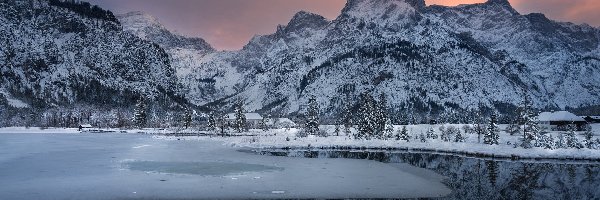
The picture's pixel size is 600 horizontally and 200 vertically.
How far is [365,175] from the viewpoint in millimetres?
39688

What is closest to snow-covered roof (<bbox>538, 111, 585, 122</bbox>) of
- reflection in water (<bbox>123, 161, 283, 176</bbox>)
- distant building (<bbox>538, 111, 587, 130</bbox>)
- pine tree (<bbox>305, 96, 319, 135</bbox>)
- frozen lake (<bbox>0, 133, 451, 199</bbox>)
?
distant building (<bbox>538, 111, 587, 130</bbox>)

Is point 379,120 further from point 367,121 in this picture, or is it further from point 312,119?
point 312,119

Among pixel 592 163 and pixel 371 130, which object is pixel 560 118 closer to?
pixel 371 130

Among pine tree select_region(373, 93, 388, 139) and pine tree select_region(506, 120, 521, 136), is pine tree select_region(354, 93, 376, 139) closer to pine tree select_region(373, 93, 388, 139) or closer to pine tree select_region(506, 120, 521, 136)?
pine tree select_region(373, 93, 388, 139)

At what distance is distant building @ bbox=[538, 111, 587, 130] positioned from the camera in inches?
4685

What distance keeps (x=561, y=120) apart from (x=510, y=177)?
93.9 m

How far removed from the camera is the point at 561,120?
12031 centimetres

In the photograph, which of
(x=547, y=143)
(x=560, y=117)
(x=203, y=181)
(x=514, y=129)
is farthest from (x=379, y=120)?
(x=203, y=181)

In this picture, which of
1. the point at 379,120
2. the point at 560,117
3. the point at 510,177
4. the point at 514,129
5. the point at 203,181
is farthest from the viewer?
the point at 560,117

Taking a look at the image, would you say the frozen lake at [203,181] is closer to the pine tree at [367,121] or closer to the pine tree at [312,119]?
the pine tree at [367,121]

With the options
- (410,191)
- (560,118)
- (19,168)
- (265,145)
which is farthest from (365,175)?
(560,118)

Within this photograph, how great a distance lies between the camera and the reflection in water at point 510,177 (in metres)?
30.7

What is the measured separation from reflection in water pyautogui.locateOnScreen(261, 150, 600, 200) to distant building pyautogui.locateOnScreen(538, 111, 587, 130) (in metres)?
72.7

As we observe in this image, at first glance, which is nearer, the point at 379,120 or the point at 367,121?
the point at 367,121
